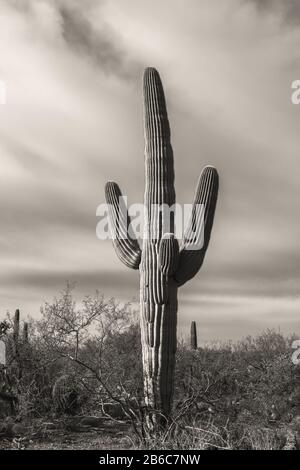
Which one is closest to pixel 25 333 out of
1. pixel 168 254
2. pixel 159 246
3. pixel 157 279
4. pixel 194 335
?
pixel 157 279

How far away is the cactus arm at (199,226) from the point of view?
362 inches

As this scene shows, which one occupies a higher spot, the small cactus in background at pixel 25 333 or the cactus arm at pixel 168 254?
the cactus arm at pixel 168 254

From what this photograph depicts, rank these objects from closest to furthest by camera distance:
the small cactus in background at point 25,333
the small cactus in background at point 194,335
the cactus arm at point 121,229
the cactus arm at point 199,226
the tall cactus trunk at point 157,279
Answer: the tall cactus trunk at point 157,279
the cactus arm at point 199,226
the cactus arm at point 121,229
the small cactus in background at point 25,333
the small cactus in background at point 194,335

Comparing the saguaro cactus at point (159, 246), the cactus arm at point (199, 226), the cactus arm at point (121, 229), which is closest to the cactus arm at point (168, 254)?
the saguaro cactus at point (159, 246)

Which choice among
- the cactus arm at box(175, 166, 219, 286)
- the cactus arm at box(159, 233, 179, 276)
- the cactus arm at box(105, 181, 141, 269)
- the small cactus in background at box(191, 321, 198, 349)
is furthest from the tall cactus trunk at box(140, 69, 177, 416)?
the small cactus in background at box(191, 321, 198, 349)

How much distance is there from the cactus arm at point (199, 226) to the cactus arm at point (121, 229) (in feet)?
2.77

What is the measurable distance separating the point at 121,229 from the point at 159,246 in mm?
974

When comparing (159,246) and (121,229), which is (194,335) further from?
(159,246)

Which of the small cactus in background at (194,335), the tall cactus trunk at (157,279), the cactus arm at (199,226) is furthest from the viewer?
the small cactus in background at (194,335)

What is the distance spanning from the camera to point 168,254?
873 cm

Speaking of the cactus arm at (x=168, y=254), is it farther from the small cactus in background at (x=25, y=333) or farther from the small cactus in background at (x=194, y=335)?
the small cactus in background at (x=194, y=335)
